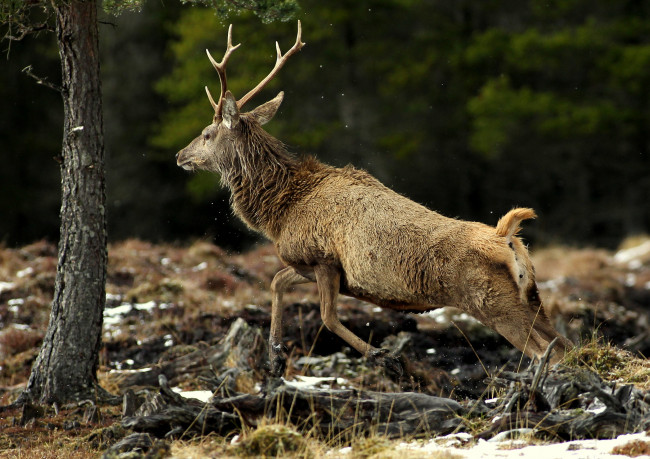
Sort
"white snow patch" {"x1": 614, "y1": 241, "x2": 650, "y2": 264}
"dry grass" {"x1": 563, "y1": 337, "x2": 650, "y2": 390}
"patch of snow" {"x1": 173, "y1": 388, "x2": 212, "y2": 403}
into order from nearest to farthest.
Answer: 1. "dry grass" {"x1": 563, "y1": 337, "x2": 650, "y2": 390}
2. "patch of snow" {"x1": 173, "y1": 388, "x2": 212, "y2": 403}
3. "white snow patch" {"x1": 614, "y1": 241, "x2": 650, "y2": 264}

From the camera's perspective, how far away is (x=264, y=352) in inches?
331

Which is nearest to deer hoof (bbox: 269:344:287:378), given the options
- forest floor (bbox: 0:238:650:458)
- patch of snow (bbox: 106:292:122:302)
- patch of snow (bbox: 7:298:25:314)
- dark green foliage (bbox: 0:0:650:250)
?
forest floor (bbox: 0:238:650:458)

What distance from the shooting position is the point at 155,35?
85.6ft

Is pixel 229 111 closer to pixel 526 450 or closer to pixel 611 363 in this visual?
pixel 611 363

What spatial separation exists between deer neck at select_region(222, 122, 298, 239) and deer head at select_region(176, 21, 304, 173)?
9 centimetres

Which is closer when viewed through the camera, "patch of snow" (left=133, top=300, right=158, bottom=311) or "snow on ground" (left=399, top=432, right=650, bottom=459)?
"snow on ground" (left=399, top=432, right=650, bottom=459)

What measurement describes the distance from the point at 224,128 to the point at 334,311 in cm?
206

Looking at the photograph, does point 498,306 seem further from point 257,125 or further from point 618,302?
point 618,302

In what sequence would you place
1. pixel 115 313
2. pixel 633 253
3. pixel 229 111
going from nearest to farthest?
1. pixel 229 111
2. pixel 115 313
3. pixel 633 253

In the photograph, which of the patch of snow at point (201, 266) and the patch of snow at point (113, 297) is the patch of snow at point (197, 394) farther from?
the patch of snow at point (201, 266)

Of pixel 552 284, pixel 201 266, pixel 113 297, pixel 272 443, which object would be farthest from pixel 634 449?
pixel 552 284

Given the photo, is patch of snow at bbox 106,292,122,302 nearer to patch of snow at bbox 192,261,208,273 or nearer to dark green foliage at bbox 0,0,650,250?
patch of snow at bbox 192,261,208,273

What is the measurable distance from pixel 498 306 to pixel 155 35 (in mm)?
22048

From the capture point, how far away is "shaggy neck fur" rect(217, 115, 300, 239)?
7492 millimetres
